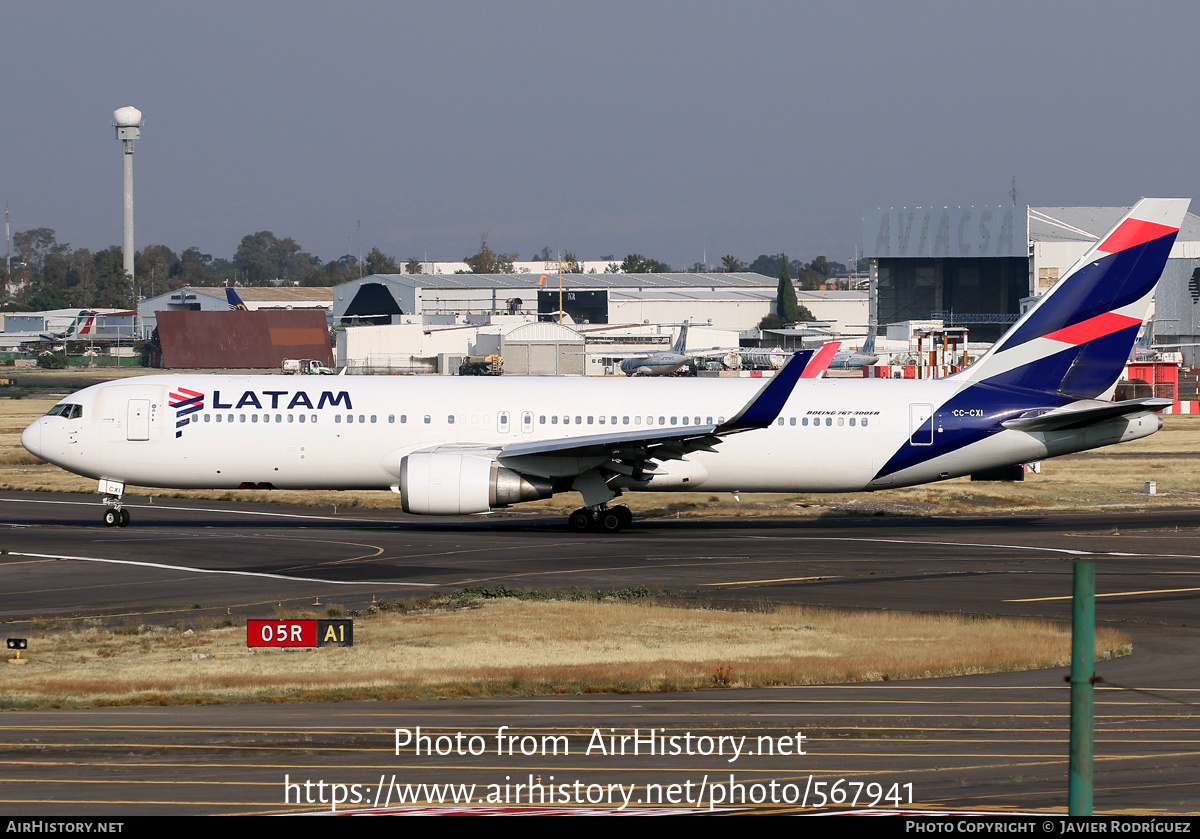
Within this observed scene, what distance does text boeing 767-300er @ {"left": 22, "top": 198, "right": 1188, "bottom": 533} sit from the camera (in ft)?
116

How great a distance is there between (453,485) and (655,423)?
6332 mm

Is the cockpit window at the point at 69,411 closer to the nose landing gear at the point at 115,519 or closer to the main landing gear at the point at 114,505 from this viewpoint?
the main landing gear at the point at 114,505

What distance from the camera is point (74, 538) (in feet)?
110

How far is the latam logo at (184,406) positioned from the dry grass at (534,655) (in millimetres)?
14550

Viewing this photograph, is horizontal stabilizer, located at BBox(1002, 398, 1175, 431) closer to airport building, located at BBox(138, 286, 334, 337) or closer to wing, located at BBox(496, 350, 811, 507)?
wing, located at BBox(496, 350, 811, 507)

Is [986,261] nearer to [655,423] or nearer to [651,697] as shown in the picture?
[655,423]

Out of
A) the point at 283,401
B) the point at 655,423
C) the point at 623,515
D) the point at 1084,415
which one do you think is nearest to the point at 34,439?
the point at 283,401

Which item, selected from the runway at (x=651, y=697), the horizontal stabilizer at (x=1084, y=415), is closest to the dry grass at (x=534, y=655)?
the runway at (x=651, y=697)

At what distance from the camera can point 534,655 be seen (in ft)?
63.5

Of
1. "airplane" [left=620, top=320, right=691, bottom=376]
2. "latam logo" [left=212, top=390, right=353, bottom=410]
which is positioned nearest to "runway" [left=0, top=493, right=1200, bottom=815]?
"latam logo" [left=212, top=390, right=353, bottom=410]

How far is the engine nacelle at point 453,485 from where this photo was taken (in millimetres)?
33156

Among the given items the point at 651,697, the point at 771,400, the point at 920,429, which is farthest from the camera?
the point at 920,429

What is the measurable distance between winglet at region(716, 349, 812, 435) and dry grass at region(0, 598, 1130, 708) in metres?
9.51

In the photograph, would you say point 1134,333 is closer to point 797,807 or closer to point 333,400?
point 333,400
